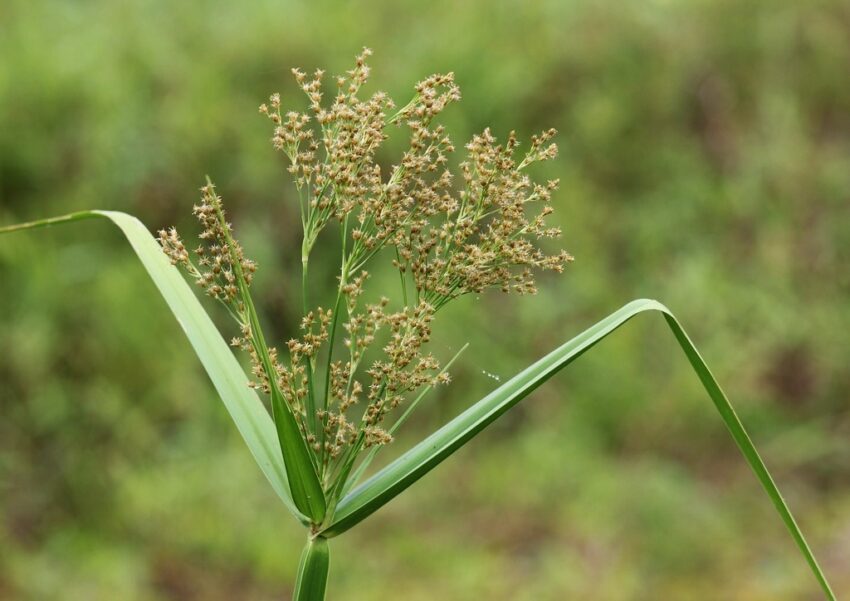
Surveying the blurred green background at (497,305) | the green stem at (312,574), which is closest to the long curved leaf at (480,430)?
the green stem at (312,574)

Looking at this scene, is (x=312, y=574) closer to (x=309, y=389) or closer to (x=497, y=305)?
(x=309, y=389)

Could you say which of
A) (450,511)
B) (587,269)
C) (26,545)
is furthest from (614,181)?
(26,545)

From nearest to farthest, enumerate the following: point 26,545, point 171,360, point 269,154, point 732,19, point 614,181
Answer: point 26,545 < point 171,360 < point 269,154 < point 614,181 < point 732,19

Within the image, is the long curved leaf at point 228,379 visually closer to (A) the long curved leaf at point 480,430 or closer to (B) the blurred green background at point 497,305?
(A) the long curved leaf at point 480,430

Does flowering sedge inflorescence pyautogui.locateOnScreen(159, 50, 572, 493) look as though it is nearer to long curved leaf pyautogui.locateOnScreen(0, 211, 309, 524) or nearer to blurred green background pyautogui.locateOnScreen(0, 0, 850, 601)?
long curved leaf pyautogui.locateOnScreen(0, 211, 309, 524)

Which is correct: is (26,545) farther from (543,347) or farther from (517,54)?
(517,54)

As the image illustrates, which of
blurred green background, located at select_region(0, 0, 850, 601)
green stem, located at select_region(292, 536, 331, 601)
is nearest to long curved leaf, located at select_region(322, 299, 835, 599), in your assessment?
green stem, located at select_region(292, 536, 331, 601)
